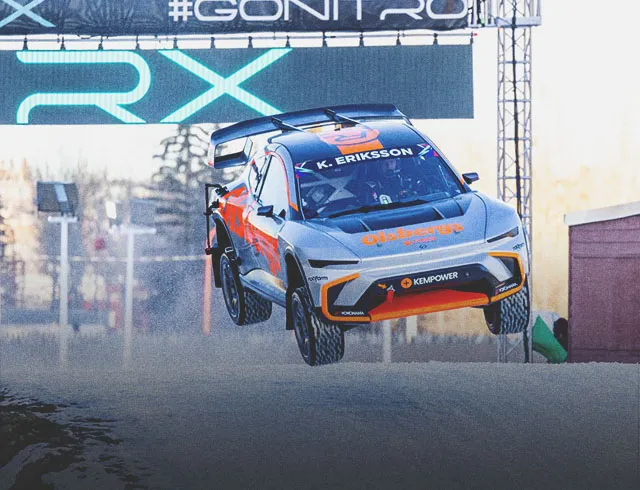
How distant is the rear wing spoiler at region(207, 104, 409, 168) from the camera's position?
9.34m

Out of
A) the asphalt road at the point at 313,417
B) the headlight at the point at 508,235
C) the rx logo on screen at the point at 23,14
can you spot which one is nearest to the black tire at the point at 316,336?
the headlight at the point at 508,235

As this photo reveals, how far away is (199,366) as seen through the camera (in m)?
23.5

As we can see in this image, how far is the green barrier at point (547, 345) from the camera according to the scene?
75.9 ft

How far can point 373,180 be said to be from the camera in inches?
348

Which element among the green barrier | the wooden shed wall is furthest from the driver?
the wooden shed wall

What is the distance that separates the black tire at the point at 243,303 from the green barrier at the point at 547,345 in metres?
14.3

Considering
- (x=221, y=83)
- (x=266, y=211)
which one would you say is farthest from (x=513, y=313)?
(x=221, y=83)

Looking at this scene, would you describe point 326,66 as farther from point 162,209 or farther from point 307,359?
point 307,359

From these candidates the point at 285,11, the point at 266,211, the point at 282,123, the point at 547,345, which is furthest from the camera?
the point at 547,345

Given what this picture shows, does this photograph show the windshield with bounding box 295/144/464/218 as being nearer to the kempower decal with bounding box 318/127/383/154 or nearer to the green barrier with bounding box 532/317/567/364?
the kempower decal with bounding box 318/127/383/154

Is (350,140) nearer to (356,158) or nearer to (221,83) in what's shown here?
(356,158)

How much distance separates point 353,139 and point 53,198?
20.4ft

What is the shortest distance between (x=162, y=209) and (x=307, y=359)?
13.7 m

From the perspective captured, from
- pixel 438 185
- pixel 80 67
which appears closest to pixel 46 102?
pixel 80 67
